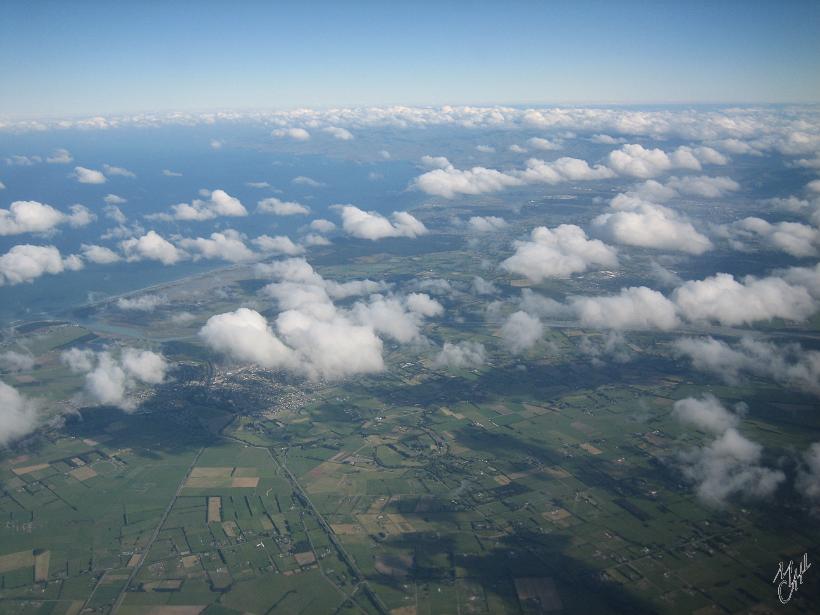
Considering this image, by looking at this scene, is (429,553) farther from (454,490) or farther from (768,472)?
(768,472)

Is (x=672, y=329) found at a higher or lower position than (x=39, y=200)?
lower

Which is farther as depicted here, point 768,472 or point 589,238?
point 589,238

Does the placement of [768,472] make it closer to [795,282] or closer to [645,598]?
[645,598]

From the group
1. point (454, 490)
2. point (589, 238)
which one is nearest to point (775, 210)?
point (589, 238)

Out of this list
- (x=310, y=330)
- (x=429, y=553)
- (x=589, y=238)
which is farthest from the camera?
(x=589, y=238)

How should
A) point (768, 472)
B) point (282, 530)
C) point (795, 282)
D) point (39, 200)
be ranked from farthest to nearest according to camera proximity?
1. point (39, 200)
2. point (795, 282)
3. point (768, 472)
4. point (282, 530)

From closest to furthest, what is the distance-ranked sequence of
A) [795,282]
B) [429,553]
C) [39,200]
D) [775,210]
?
[429,553] → [795,282] → [775,210] → [39,200]

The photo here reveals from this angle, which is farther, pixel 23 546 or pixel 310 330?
pixel 310 330

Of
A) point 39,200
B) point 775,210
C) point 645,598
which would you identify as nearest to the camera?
point 645,598

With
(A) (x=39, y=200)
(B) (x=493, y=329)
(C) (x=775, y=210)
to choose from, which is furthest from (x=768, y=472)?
(A) (x=39, y=200)
